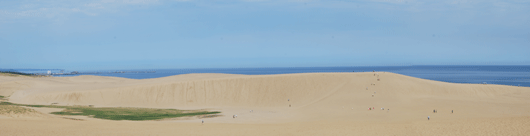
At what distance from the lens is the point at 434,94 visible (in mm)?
35969

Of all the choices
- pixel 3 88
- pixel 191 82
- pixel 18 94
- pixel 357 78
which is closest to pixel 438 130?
pixel 357 78

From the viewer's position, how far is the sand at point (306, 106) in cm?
1819

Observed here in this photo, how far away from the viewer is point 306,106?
32812mm

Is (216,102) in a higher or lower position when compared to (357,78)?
lower

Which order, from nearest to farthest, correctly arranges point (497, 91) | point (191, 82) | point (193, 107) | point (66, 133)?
point (66, 133)
point (193, 107)
point (497, 91)
point (191, 82)

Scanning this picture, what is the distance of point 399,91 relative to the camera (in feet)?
117

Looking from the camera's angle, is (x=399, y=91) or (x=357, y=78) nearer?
(x=399, y=91)

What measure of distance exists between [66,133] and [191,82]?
2409 centimetres

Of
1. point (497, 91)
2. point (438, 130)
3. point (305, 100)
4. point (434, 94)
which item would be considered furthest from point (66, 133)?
point (497, 91)

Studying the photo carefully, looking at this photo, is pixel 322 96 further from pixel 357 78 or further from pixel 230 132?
pixel 230 132

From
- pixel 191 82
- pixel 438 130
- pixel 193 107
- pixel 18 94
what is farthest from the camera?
pixel 18 94

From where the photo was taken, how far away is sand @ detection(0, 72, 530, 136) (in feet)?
59.7

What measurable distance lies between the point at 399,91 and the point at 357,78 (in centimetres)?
503

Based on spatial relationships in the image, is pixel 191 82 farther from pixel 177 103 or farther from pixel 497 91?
pixel 497 91
